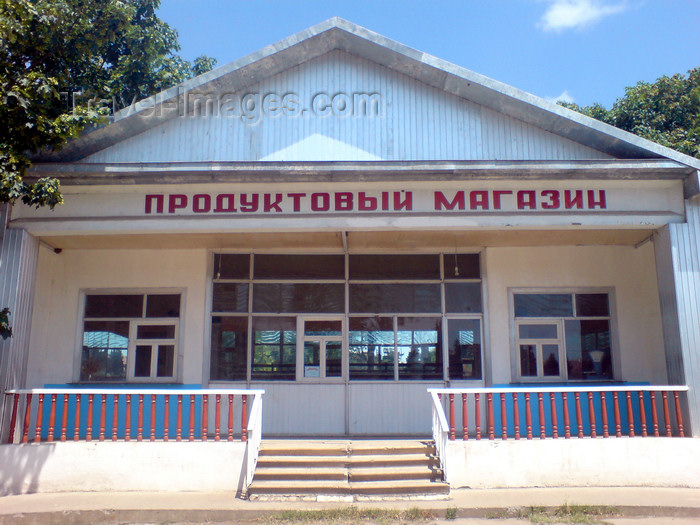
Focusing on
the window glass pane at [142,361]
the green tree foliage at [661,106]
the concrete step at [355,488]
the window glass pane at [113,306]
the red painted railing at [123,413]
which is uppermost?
the green tree foliage at [661,106]

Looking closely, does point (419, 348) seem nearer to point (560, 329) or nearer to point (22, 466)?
point (560, 329)

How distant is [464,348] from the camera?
10.3 m

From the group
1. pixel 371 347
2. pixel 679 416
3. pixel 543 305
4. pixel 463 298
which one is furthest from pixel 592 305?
pixel 371 347

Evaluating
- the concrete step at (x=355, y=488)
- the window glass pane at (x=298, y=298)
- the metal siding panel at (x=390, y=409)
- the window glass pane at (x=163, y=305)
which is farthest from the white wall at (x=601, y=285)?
the window glass pane at (x=163, y=305)

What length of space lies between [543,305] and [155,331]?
644 centimetres

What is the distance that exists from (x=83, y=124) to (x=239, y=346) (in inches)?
171

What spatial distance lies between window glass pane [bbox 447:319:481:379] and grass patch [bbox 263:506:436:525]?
3749 mm

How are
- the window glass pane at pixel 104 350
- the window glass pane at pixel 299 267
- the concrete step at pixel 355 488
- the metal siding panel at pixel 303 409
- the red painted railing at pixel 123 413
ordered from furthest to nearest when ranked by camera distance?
the window glass pane at pixel 299 267, the window glass pane at pixel 104 350, the metal siding panel at pixel 303 409, the red painted railing at pixel 123 413, the concrete step at pixel 355 488

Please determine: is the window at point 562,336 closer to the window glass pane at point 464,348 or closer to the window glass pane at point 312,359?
the window glass pane at point 464,348

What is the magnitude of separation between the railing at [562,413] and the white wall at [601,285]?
0.56 meters

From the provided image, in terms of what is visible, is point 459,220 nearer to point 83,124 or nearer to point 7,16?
point 83,124

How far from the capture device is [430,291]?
10.5 m

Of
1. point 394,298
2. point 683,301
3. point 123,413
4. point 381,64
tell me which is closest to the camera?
point 683,301

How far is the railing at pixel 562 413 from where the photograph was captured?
7660 mm
